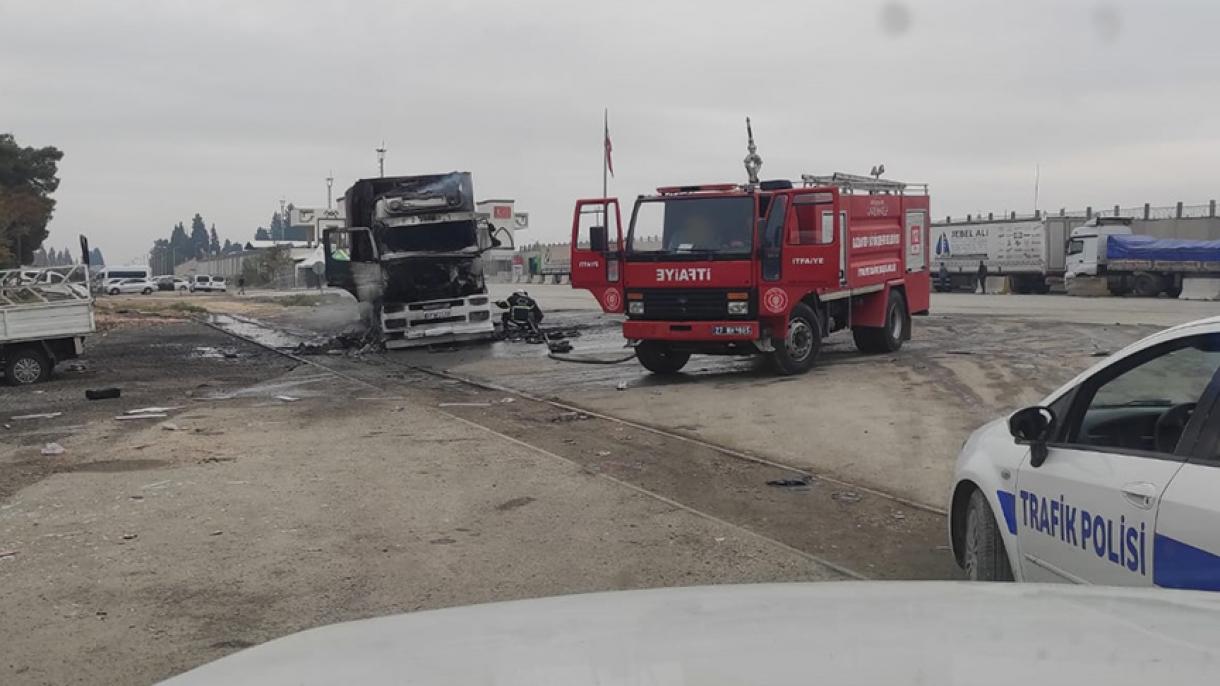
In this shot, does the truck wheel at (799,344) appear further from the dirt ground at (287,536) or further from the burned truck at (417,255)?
the burned truck at (417,255)

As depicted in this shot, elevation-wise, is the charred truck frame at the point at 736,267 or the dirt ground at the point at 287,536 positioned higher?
the charred truck frame at the point at 736,267

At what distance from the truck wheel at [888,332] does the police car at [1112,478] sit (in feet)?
41.3

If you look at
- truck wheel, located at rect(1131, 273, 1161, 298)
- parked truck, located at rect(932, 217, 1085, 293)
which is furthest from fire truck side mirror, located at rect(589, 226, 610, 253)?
parked truck, located at rect(932, 217, 1085, 293)

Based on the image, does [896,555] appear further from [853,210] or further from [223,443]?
[853,210]

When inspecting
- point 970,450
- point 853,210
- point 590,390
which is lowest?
point 590,390

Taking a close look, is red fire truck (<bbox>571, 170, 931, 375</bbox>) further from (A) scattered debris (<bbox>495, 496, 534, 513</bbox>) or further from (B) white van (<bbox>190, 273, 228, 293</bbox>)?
(B) white van (<bbox>190, 273, 228, 293</bbox>)

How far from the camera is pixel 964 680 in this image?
1909mm

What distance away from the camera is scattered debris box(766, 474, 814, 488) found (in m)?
8.40

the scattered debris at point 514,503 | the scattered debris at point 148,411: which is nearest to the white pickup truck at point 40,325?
the scattered debris at point 148,411

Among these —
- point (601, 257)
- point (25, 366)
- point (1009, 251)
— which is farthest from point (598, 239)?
point (1009, 251)

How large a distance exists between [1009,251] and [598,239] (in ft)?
118

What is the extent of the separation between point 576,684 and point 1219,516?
233cm

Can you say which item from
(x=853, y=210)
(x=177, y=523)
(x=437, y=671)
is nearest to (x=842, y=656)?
(x=437, y=671)

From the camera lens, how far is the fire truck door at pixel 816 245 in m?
14.4
